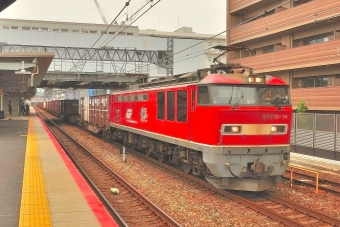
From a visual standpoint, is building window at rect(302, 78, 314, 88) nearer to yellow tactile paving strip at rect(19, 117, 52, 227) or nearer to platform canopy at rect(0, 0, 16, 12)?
yellow tactile paving strip at rect(19, 117, 52, 227)

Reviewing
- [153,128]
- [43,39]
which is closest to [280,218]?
[153,128]

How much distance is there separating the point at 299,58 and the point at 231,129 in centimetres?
1941

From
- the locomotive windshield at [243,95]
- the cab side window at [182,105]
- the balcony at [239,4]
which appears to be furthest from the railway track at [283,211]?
the balcony at [239,4]

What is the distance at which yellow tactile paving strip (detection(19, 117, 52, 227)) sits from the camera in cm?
708

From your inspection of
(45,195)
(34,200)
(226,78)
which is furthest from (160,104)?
(34,200)

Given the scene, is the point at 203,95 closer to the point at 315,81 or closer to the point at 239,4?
the point at 315,81

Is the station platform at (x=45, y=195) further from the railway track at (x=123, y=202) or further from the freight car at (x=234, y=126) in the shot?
the freight car at (x=234, y=126)

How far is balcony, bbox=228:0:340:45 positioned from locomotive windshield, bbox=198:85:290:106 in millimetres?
15560

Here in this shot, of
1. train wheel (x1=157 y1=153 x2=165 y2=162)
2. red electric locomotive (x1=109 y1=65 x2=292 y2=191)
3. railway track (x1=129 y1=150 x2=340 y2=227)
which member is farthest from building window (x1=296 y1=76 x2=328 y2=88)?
railway track (x1=129 y1=150 x2=340 y2=227)

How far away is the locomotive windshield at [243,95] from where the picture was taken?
1009cm

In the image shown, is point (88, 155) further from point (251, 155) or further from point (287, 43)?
point (287, 43)

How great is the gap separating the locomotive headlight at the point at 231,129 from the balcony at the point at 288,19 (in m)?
16.9

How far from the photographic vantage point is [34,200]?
8594 mm

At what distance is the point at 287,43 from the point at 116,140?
1553 cm
